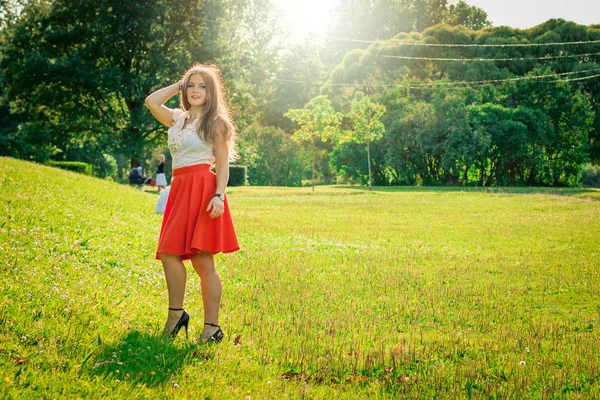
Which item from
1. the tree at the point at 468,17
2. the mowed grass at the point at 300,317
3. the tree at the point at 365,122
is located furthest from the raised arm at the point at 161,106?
the tree at the point at 468,17

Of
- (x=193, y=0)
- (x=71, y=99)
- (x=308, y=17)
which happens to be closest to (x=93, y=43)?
(x=71, y=99)

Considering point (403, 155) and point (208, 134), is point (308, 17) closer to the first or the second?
point (403, 155)

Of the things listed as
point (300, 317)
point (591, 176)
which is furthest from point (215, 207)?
point (591, 176)

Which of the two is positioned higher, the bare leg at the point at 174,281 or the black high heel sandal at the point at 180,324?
the bare leg at the point at 174,281

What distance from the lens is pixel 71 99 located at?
31656mm

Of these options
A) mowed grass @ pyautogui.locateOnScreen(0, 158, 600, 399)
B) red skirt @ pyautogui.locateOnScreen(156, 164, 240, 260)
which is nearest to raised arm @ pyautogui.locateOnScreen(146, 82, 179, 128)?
red skirt @ pyautogui.locateOnScreen(156, 164, 240, 260)

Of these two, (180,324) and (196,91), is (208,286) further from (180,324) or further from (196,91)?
(196,91)

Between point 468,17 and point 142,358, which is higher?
point 468,17

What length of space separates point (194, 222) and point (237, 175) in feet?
142

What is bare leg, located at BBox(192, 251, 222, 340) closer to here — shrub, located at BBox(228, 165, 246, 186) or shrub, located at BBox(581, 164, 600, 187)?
shrub, located at BBox(228, 165, 246, 186)

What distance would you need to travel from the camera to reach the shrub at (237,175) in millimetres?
47800

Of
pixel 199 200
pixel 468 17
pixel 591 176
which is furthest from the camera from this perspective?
pixel 468 17

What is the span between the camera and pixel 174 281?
16.9ft

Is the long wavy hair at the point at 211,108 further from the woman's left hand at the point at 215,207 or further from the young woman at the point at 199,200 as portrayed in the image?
the woman's left hand at the point at 215,207
